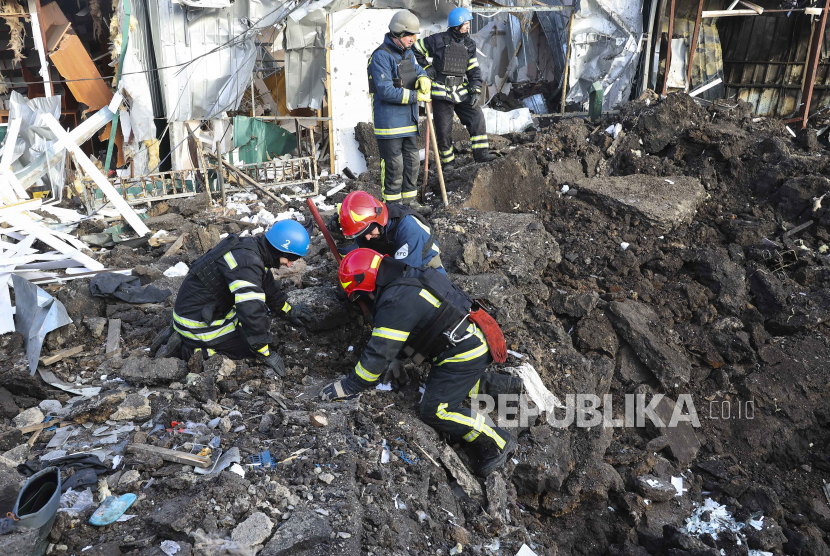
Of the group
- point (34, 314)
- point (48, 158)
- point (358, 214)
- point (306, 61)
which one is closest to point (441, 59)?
point (358, 214)

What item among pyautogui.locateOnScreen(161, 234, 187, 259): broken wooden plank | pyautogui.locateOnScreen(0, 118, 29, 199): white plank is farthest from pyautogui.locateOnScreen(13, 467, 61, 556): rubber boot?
pyautogui.locateOnScreen(0, 118, 29, 199): white plank

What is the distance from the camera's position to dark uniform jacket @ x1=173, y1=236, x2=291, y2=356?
4.60 metres

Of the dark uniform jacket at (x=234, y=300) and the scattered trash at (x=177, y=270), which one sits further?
the scattered trash at (x=177, y=270)

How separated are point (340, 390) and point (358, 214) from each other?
4.65ft

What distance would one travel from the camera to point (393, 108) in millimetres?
6770

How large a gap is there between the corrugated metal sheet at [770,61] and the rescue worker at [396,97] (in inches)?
331

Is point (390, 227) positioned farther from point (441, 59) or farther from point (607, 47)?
point (607, 47)

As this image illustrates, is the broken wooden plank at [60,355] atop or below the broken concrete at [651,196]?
below

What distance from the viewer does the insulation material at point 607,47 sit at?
1100 cm

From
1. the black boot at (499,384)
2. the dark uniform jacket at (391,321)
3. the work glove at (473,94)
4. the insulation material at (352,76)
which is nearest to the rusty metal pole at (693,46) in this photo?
the work glove at (473,94)

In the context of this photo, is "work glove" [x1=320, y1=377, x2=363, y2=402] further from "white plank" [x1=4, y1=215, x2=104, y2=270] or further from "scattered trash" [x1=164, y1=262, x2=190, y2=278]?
"white plank" [x1=4, y1=215, x2=104, y2=270]

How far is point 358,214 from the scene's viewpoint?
4848 millimetres

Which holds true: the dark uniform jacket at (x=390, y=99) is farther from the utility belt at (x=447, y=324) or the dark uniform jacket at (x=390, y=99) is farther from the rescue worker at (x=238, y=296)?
the utility belt at (x=447, y=324)

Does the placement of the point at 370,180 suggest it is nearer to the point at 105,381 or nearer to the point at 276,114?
the point at 276,114
